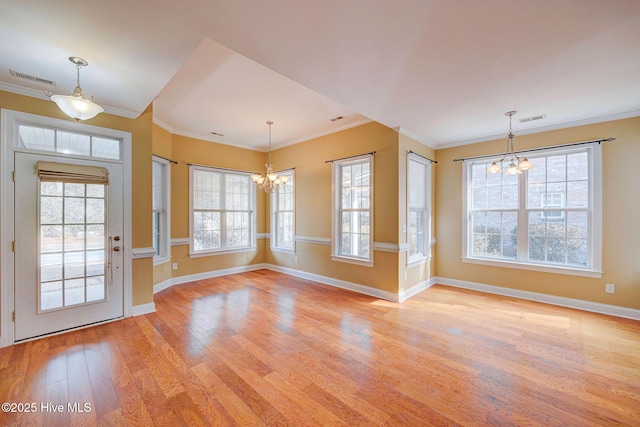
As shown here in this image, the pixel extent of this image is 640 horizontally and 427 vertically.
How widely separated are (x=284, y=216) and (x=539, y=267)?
188 inches

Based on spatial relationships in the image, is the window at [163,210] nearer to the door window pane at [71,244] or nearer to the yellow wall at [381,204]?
the yellow wall at [381,204]

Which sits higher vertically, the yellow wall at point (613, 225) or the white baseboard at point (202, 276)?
the yellow wall at point (613, 225)

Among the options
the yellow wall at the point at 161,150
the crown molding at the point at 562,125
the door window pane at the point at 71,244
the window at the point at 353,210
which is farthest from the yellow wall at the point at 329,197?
the door window pane at the point at 71,244

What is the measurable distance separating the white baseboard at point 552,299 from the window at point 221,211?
4.41 metres

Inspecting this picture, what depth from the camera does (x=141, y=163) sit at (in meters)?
3.50

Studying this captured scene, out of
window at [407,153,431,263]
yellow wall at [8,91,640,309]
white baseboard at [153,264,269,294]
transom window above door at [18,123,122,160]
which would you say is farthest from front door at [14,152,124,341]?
window at [407,153,431,263]

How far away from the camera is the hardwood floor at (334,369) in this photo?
1816mm

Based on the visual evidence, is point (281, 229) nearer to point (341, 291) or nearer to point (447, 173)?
point (341, 291)

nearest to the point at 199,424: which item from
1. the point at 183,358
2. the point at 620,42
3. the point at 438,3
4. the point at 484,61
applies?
the point at 183,358

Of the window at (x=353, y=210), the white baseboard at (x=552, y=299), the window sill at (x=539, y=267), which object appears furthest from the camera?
the window at (x=353, y=210)

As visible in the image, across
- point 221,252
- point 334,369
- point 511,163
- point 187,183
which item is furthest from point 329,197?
point 334,369

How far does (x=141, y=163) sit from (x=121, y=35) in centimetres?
200

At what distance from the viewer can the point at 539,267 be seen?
4.11 meters

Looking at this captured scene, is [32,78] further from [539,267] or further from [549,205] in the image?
[539,267]
